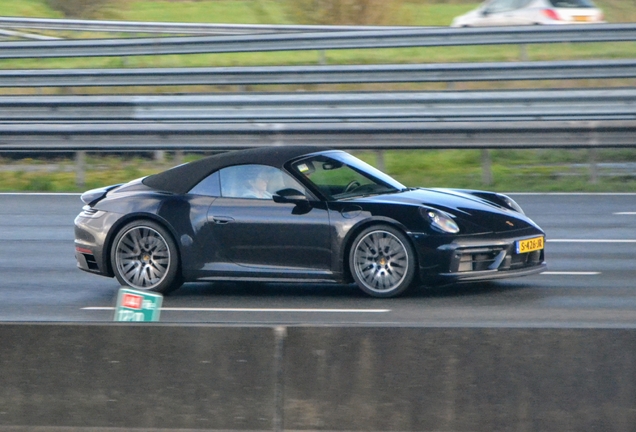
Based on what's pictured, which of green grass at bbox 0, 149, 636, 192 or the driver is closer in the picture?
the driver

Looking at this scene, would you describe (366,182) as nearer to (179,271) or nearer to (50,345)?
(179,271)

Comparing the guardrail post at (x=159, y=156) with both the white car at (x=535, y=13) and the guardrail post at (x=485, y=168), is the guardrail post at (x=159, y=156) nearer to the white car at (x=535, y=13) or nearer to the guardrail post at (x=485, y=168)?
the guardrail post at (x=485, y=168)

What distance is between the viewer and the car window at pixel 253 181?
346 inches

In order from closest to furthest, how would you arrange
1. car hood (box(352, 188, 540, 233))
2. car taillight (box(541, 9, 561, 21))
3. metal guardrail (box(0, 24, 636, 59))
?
car hood (box(352, 188, 540, 233)), metal guardrail (box(0, 24, 636, 59)), car taillight (box(541, 9, 561, 21))

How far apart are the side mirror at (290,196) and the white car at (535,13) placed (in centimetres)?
1473

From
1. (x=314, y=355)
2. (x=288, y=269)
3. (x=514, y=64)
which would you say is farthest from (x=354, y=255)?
(x=514, y=64)

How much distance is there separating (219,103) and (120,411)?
13.8 meters

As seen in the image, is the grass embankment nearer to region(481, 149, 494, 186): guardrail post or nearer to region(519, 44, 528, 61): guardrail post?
region(481, 149, 494, 186): guardrail post

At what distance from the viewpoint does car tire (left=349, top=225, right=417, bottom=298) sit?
8453 mm

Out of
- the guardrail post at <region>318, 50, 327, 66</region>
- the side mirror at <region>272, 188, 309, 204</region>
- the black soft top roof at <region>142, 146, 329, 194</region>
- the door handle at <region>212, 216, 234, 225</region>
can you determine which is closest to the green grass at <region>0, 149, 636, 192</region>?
the guardrail post at <region>318, 50, 327, 66</region>

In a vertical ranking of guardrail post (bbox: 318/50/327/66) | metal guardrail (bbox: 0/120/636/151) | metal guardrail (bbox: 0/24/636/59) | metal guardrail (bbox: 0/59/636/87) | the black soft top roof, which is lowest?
the black soft top roof

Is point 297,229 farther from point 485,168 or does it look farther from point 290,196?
point 485,168

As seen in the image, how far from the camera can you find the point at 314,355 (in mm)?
5016

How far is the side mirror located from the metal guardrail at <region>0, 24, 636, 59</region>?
40.4ft
